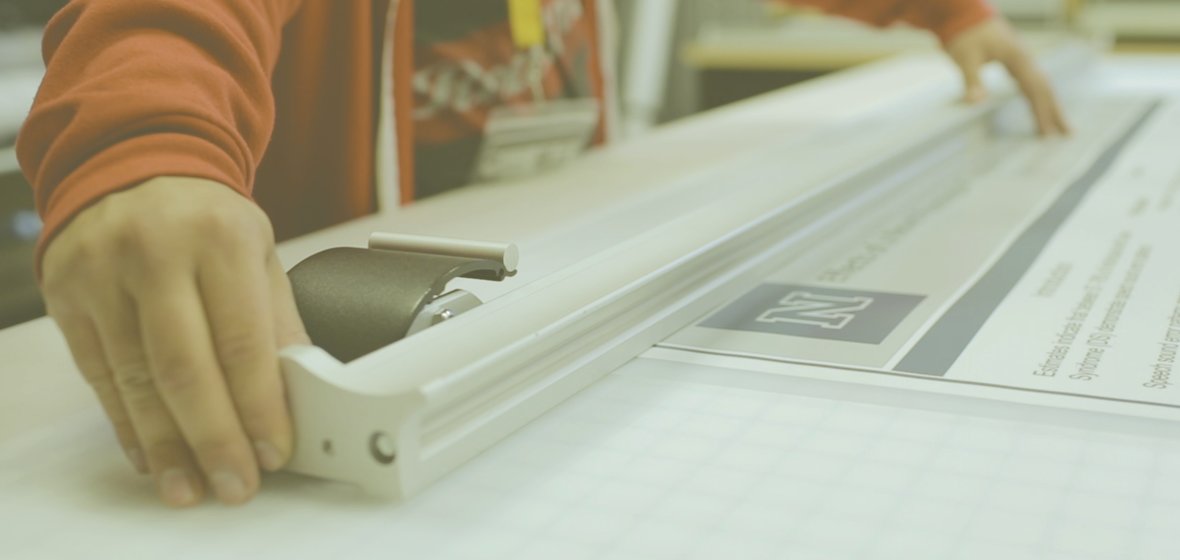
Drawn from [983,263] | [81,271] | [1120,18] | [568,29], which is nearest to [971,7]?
[568,29]

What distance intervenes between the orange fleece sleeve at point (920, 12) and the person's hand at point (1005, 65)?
0.05 feet

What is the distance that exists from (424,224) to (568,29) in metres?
0.46

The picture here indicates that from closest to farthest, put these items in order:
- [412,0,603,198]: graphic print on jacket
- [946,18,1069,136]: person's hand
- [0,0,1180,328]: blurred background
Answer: [412,0,603,198]: graphic print on jacket → [946,18,1069,136]: person's hand → [0,0,1180,328]: blurred background

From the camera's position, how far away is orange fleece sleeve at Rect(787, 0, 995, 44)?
55.7 inches

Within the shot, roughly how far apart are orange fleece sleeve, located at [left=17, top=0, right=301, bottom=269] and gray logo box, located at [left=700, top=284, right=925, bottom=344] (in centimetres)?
29

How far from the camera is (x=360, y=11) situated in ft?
2.92

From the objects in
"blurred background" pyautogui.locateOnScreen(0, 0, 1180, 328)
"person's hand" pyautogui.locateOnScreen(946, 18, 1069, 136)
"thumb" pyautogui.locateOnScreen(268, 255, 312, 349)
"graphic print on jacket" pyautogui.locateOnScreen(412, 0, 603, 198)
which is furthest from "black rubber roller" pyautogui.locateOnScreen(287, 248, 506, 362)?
"blurred background" pyautogui.locateOnScreen(0, 0, 1180, 328)

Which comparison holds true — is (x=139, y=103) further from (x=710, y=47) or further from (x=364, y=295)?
(x=710, y=47)

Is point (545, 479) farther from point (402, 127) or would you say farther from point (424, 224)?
point (402, 127)

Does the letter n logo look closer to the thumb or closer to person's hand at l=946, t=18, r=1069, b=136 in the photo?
the thumb

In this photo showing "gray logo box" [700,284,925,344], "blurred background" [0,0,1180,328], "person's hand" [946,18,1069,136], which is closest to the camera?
"gray logo box" [700,284,925,344]

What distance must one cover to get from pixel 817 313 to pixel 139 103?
1.29 feet

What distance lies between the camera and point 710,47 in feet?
9.75

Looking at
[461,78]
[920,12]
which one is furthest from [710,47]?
[461,78]
